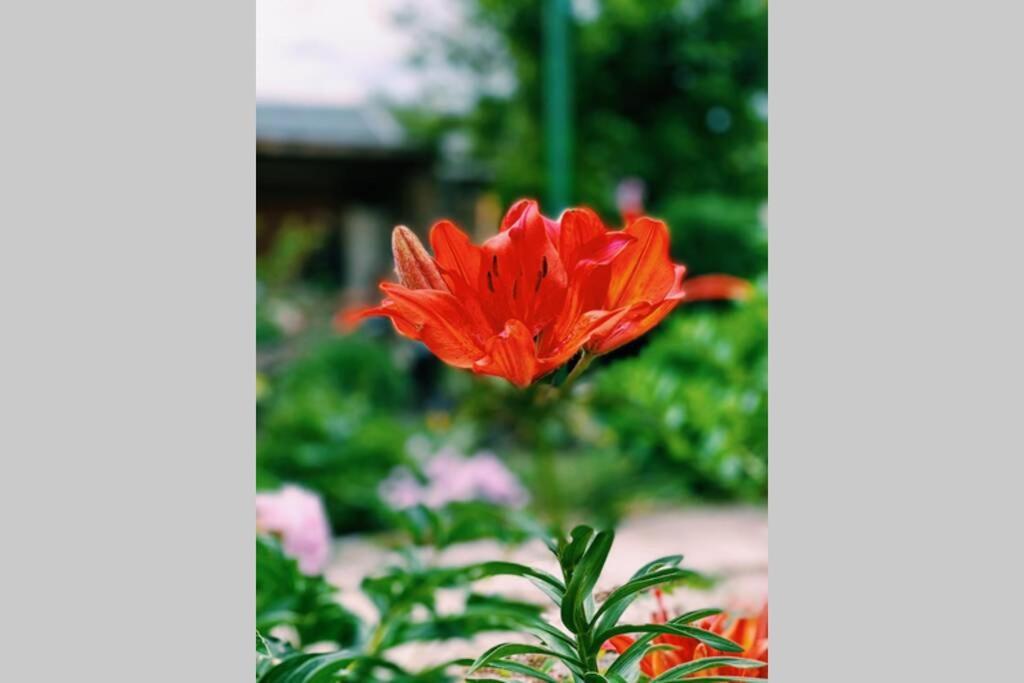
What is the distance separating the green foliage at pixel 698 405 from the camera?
2402 mm

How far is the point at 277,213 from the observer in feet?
18.0

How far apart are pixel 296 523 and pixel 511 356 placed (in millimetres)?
698

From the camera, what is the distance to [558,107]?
4.76 metres

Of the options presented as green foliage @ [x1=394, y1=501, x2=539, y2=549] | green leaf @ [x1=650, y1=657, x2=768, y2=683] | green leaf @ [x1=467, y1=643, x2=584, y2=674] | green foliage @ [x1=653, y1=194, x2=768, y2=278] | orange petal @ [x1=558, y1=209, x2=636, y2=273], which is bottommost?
green foliage @ [x1=394, y1=501, x2=539, y2=549]

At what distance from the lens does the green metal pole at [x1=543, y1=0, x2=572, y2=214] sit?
15.5 feet

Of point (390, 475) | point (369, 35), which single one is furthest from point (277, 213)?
point (390, 475)

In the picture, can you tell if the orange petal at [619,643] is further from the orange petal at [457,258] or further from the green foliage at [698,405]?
the green foliage at [698,405]

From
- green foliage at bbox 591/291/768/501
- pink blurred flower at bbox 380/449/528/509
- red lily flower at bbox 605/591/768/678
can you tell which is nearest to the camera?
red lily flower at bbox 605/591/768/678

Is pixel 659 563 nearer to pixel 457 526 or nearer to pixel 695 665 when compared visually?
pixel 695 665

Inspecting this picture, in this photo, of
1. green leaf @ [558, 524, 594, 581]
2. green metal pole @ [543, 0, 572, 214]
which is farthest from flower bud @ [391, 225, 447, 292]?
green metal pole @ [543, 0, 572, 214]

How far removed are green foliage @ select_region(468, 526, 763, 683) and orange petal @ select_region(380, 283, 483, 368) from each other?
0.35 feet

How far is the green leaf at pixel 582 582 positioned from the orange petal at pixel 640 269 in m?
0.12

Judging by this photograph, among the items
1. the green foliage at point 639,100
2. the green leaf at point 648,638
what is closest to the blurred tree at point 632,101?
the green foliage at point 639,100

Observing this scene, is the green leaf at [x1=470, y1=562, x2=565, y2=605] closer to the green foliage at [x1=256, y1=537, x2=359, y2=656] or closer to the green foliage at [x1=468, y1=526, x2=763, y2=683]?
the green foliage at [x1=468, y1=526, x2=763, y2=683]
